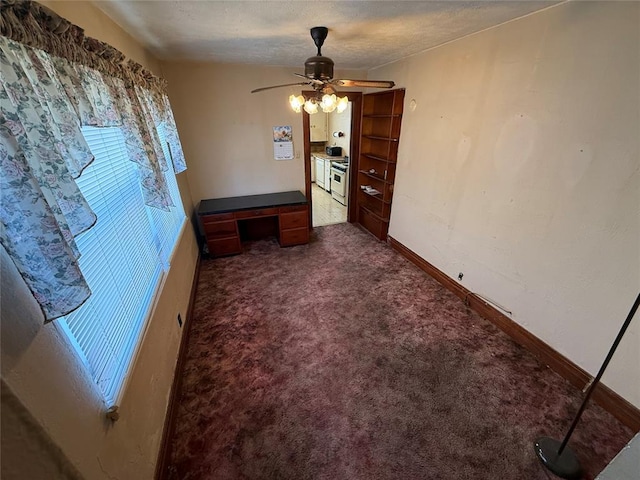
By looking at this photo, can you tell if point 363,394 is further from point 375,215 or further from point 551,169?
point 375,215

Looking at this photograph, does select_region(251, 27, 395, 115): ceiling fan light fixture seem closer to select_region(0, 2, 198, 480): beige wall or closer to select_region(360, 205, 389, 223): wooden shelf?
select_region(0, 2, 198, 480): beige wall

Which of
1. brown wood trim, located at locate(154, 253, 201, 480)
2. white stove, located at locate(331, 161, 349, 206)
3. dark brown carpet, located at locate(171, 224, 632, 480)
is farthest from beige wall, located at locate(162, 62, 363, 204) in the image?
brown wood trim, located at locate(154, 253, 201, 480)

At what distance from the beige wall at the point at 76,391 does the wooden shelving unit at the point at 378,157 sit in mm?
2784

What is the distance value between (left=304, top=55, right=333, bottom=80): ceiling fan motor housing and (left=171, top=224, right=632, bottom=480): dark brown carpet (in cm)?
197

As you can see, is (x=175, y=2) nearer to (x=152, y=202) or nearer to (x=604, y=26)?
(x=152, y=202)

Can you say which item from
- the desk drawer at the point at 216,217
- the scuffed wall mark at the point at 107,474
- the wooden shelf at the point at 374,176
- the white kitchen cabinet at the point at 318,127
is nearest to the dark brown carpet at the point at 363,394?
the scuffed wall mark at the point at 107,474

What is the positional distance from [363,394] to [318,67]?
2295mm

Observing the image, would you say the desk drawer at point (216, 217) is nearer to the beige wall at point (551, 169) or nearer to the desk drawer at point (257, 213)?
the desk drawer at point (257, 213)

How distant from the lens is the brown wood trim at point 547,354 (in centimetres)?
160

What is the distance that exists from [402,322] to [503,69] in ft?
7.08

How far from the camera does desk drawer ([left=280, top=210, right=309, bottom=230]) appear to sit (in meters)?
3.64

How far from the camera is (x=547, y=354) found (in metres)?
1.98

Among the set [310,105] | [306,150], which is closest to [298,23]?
[310,105]

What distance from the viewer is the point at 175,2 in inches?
58.9
